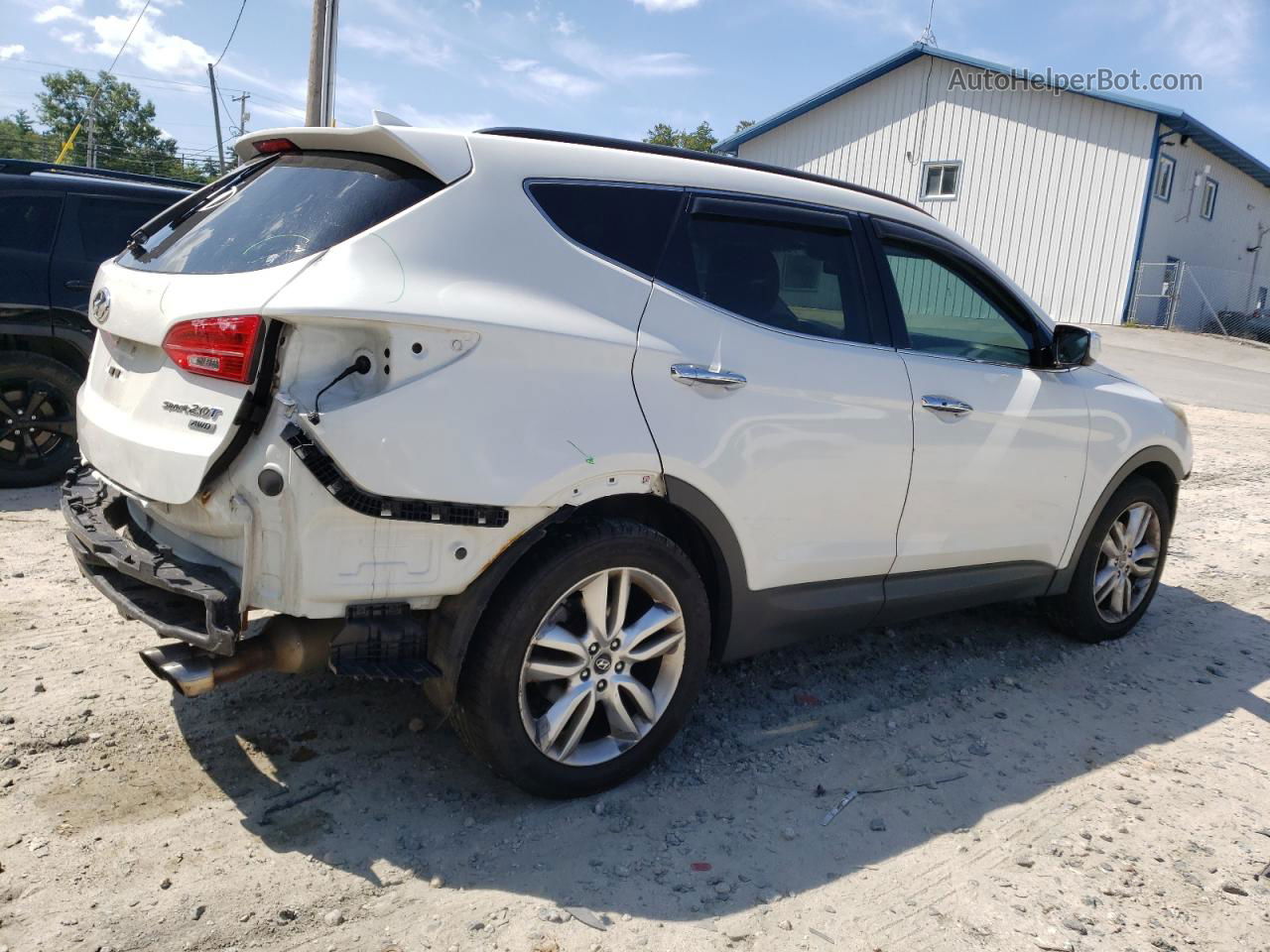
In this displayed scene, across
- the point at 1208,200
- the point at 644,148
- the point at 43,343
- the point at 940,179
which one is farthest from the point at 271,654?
the point at 1208,200

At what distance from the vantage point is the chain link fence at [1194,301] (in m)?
23.5

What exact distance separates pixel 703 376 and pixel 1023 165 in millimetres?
24212

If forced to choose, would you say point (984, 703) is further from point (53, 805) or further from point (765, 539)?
point (53, 805)

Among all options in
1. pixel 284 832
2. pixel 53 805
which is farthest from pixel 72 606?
pixel 284 832

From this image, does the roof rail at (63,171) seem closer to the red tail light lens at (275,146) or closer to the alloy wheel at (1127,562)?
the red tail light lens at (275,146)

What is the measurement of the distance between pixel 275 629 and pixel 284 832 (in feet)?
2.19

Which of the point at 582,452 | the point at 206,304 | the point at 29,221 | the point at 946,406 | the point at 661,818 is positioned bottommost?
the point at 661,818

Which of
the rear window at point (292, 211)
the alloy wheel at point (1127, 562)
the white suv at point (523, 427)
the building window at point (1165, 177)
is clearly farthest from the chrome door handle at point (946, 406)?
the building window at point (1165, 177)

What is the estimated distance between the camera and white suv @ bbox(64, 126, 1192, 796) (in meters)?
2.67

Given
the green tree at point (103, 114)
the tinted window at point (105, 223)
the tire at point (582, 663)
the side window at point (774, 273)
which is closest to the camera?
the tire at point (582, 663)

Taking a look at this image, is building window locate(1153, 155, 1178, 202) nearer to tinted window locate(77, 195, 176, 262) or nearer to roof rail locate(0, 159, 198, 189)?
roof rail locate(0, 159, 198, 189)

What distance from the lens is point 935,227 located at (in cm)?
427

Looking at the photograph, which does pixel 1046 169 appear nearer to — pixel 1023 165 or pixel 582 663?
pixel 1023 165

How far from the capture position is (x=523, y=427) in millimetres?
2846
